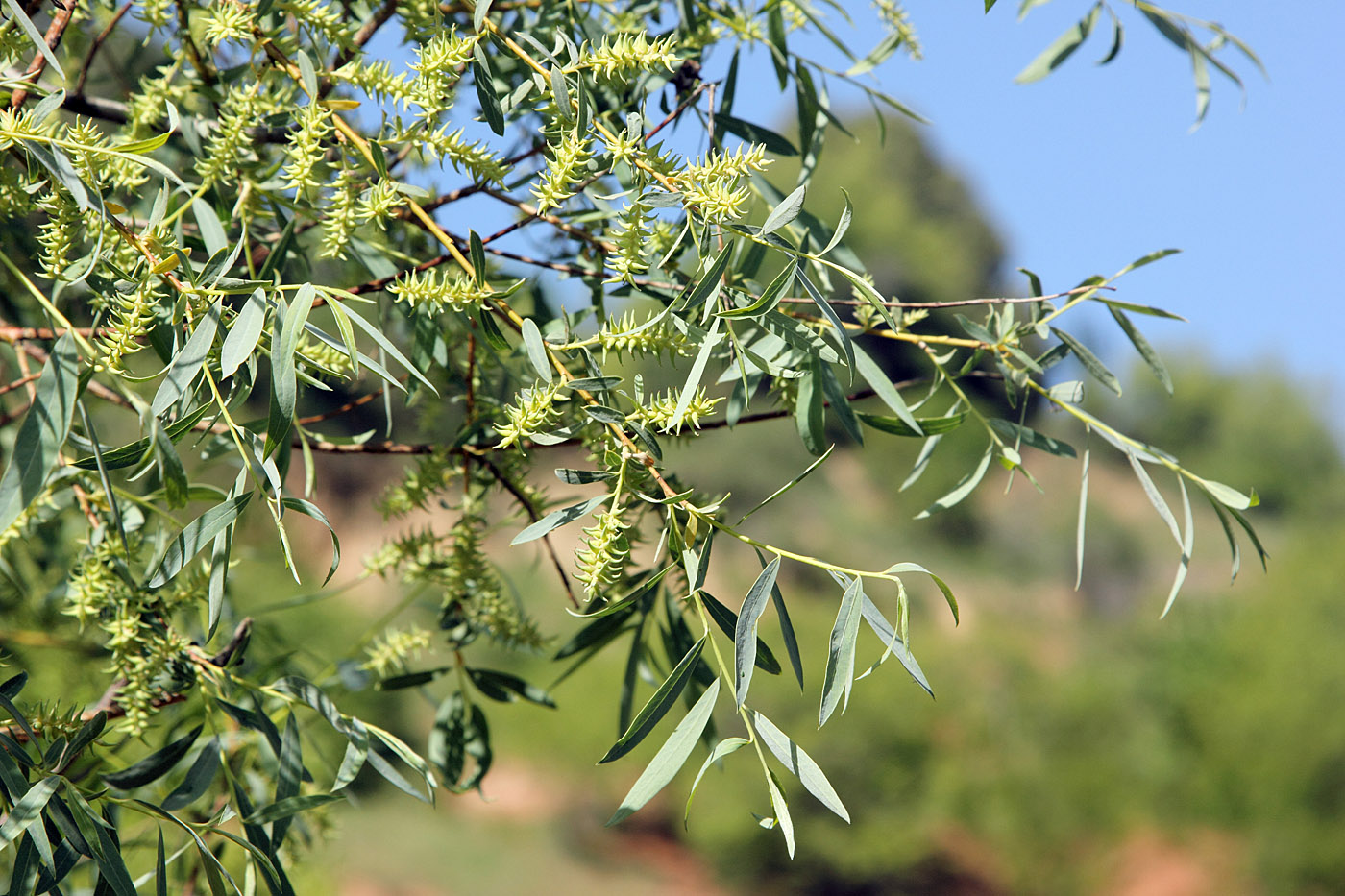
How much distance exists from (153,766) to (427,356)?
0.26 meters

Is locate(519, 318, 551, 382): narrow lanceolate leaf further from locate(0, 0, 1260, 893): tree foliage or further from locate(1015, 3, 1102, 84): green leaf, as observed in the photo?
locate(1015, 3, 1102, 84): green leaf

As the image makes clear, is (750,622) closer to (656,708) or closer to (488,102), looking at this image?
(656,708)

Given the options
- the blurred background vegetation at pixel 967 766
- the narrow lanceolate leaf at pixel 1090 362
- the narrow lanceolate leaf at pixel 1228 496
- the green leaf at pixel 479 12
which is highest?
the green leaf at pixel 479 12

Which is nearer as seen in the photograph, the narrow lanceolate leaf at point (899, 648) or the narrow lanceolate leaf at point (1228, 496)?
the narrow lanceolate leaf at point (899, 648)

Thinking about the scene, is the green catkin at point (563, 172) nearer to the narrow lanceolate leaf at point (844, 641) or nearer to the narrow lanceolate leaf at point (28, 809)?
the narrow lanceolate leaf at point (844, 641)

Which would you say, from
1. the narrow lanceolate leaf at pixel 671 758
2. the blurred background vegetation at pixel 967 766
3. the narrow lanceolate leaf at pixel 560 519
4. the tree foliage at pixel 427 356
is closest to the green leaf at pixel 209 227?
the tree foliage at pixel 427 356

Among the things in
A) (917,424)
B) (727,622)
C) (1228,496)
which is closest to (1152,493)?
(1228,496)

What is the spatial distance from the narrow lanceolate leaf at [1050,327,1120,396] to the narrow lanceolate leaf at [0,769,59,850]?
51 cm

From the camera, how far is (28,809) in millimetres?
396

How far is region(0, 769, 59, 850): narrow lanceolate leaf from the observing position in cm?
38

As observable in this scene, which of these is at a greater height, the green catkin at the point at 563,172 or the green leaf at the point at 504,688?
the green catkin at the point at 563,172

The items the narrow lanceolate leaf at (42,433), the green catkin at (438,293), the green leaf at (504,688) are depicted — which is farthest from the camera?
the green leaf at (504,688)

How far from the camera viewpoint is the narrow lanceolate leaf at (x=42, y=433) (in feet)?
1.07

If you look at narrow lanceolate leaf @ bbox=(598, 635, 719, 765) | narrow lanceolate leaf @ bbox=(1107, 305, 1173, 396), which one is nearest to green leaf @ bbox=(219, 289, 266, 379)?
narrow lanceolate leaf @ bbox=(598, 635, 719, 765)
